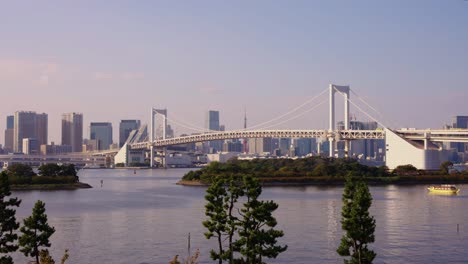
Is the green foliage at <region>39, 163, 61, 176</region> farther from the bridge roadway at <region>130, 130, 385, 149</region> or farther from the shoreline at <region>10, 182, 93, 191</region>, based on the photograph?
the bridge roadway at <region>130, 130, 385, 149</region>

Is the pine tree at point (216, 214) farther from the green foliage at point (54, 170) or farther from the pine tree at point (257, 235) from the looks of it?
the green foliage at point (54, 170)

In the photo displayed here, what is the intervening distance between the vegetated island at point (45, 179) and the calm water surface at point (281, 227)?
509 cm

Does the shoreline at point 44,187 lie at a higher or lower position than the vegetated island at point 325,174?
lower

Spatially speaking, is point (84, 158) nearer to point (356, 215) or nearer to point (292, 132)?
point (292, 132)

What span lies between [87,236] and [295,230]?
4.09 meters

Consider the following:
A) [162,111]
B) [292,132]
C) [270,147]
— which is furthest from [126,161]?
[270,147]

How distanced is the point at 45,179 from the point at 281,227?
53.7 feet

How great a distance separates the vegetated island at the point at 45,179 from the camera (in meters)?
28.3

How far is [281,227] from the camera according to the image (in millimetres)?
14984

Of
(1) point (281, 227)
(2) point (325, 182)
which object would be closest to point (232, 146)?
(2) point (325, 182)

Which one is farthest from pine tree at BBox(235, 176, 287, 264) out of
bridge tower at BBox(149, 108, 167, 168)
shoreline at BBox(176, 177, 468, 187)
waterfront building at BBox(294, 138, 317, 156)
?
waterfront building at BBox(294, 138, 317, 156)

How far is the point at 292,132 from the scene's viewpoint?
46594 millimetres

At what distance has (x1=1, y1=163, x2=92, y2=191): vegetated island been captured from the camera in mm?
28328

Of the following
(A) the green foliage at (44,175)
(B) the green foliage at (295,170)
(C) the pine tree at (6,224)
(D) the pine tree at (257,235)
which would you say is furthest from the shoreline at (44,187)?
(D) the pine tree at (257,235)
